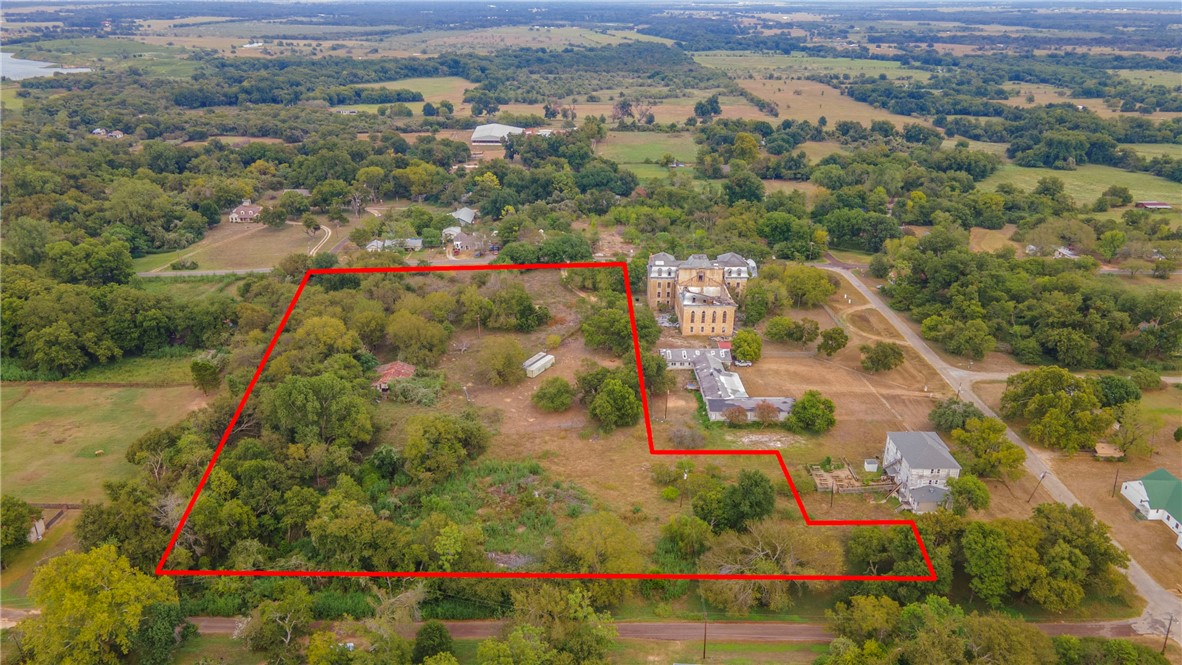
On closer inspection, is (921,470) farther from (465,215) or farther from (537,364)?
(465,215)

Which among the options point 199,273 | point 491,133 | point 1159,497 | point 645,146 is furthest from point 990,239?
point 199,273

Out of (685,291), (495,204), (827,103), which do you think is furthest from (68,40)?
(685,291)

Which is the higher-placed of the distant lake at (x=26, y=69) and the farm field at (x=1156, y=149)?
the distant lake at (x=26, y=69)

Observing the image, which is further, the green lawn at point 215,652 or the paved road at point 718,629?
the paved road at point 718,629

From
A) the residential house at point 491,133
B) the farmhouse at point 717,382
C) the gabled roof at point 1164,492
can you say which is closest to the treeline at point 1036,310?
the gabled roof at point 1164,492

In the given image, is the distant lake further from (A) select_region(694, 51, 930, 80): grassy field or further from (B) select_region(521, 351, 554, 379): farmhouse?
(B) select_region(521, 351, 554, 379): farmhouse

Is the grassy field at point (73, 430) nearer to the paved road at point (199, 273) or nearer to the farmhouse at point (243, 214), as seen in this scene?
the paved road at point (199, 273)

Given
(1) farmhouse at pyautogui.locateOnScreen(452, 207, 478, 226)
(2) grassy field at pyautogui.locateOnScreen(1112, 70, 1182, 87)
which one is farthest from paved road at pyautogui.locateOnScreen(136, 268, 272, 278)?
(2) grassy field at pyautogui.locateOnScreen(1112, 70, 1182, 87)
